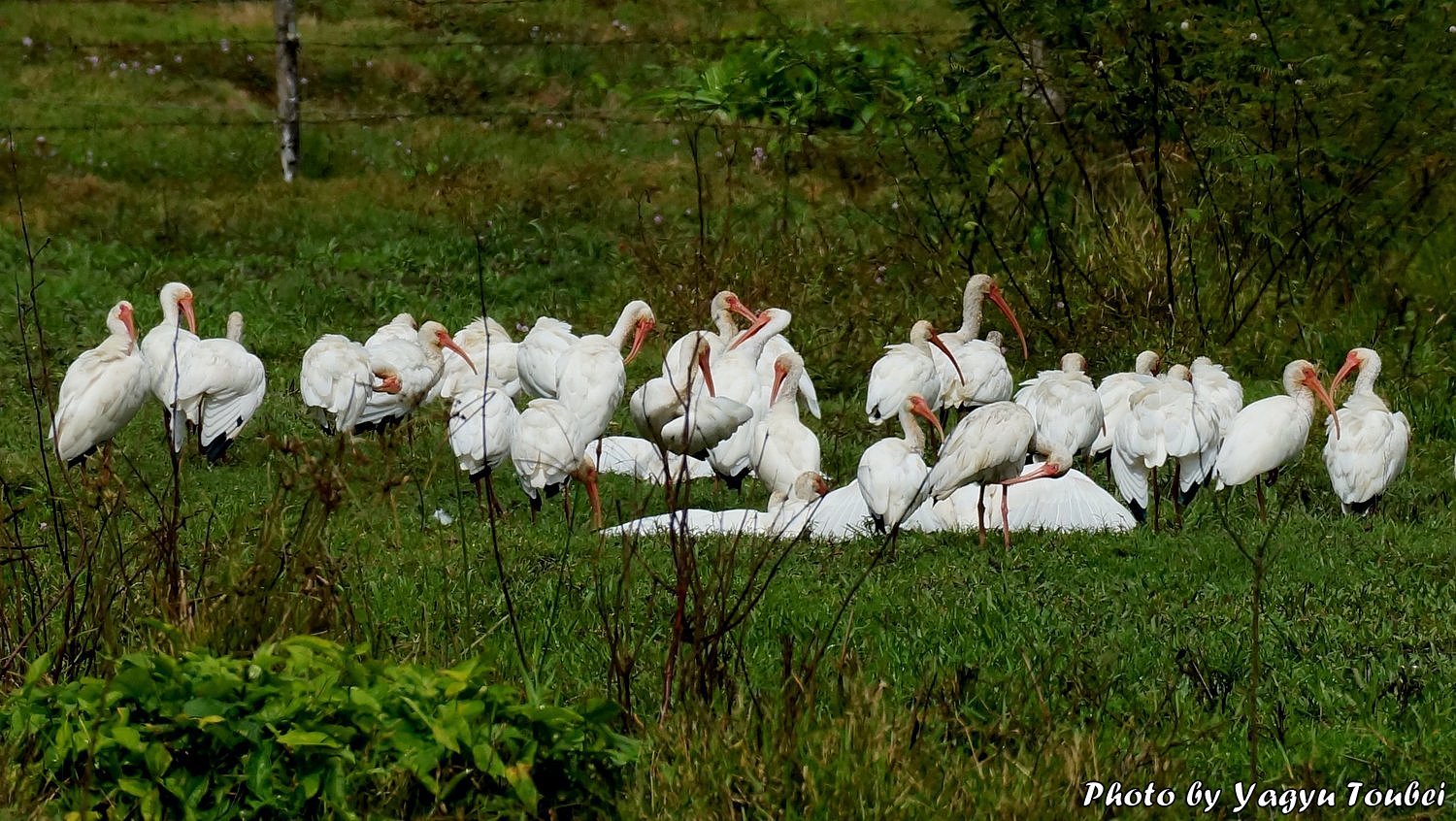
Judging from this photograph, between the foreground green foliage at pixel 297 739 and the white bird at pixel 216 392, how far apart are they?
5254mm

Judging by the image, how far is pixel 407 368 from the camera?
9.59 m

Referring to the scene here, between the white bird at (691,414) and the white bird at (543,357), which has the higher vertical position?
the white bird at (543,357)

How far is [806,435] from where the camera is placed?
868 centimetres

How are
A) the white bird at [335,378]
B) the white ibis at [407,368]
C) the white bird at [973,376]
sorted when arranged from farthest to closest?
the white bird at [973,376] < the white ibis at [407,368] < the white bird at [335,378]

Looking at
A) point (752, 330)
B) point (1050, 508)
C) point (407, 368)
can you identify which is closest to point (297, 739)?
point (1050, 508)

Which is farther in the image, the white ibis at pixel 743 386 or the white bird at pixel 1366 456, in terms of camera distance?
the white ibis at pixel 743 386

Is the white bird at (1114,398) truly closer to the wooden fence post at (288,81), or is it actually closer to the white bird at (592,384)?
the white bird at (592,384)

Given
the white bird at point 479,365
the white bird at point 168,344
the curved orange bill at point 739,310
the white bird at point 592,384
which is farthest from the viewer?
the curved orange bill at point 739,310

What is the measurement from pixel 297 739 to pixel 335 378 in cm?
579

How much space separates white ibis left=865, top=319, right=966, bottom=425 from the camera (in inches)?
364

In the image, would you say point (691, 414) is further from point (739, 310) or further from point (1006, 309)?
point (1006, 309)

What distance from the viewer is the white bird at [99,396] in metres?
8.36

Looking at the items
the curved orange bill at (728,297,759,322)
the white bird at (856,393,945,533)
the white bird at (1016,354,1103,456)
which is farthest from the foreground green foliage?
the curved orange bill at (728,297,759,322)

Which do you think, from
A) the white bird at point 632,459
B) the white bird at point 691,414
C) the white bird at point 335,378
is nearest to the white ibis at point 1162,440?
the white bird at point 691,414
